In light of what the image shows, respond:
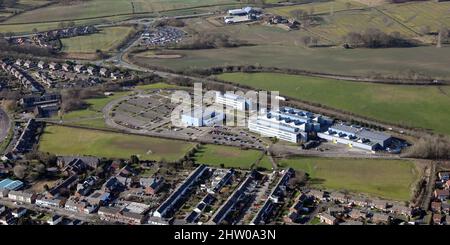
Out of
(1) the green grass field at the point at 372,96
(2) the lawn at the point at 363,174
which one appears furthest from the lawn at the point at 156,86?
(2) the lawn at the point at 363,174

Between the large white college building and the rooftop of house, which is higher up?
the large white college building

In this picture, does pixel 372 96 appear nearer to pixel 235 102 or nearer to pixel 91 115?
pixel 235 102

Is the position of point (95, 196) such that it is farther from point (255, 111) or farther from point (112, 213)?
point (255, 111)

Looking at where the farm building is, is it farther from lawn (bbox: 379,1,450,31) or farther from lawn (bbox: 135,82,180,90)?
lawn (bbox: 379,1,450,31)

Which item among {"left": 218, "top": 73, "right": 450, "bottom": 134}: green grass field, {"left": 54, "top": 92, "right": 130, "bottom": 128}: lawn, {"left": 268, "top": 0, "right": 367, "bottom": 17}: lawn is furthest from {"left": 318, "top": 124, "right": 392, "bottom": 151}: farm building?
{"left": 268, "top": 0, "right": 367, "bottom": 17}: lawn

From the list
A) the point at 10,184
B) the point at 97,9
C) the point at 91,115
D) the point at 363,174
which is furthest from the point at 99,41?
the point at 363,174
